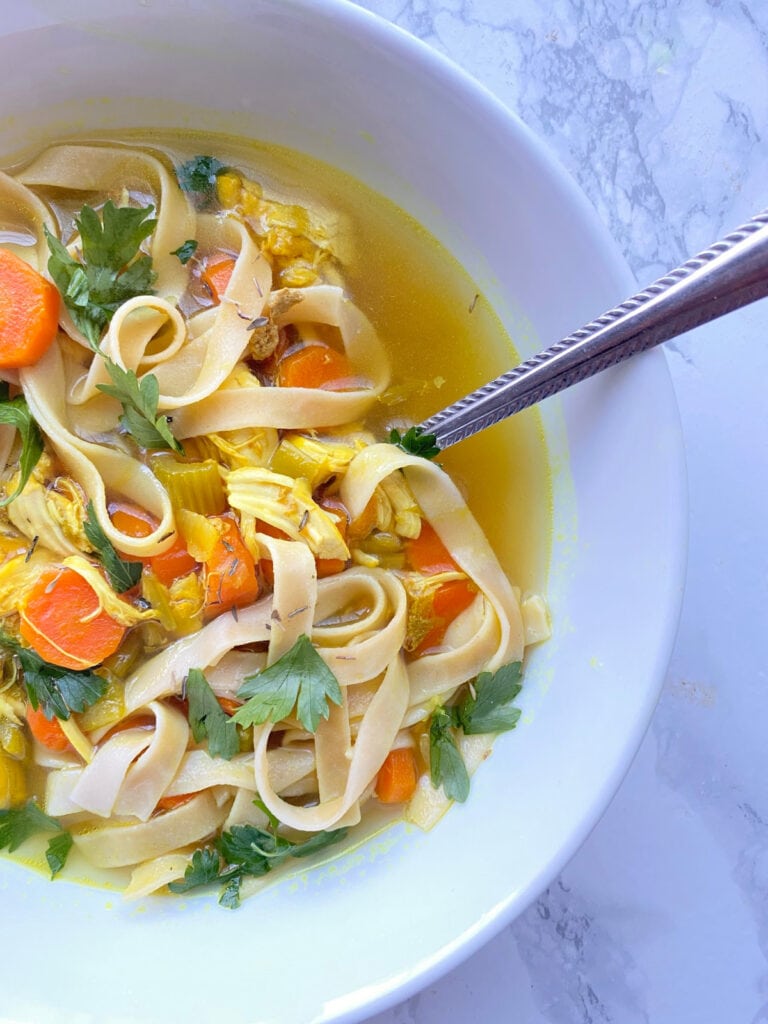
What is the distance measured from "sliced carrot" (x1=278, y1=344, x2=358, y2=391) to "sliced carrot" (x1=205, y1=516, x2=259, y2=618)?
0.65 m

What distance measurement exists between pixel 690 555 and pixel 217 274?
216cm

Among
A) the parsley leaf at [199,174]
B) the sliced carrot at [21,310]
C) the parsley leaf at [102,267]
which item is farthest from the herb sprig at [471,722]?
the parsley leaf at [199,174]

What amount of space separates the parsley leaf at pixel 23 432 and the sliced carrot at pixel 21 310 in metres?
0.17

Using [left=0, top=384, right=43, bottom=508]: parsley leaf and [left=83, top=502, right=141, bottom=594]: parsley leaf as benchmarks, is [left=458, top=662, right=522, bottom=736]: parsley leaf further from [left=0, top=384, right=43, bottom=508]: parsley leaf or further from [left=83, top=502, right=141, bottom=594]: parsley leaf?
[left=0, top=384, right=43, bottom=508]: parsley leaf

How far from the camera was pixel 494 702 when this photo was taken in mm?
3326

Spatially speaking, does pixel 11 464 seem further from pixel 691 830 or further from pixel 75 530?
pixel 691 830

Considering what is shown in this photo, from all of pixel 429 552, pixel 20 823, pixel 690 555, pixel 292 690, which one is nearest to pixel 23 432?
pixel 292 690

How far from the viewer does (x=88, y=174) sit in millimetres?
3402

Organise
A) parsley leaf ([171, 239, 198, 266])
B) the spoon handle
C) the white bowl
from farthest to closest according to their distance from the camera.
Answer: parsley leaf ([171, 239, 198, 266]) < the white bowl < the spoon handle

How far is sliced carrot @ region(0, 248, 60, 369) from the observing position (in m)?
3.11

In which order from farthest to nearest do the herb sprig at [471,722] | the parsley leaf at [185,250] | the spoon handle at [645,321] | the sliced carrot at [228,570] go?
1. the parsley leaf at [185,250]
2. the herb sprig at [471,722]
3. the sliced carrot at [228,570]
4. the spoon handle at [645,321]

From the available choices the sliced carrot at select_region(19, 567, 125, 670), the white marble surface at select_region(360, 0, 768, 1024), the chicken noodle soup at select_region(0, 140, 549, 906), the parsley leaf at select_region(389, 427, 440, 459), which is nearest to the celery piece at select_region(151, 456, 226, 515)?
the chicken noodle soup at select_region(0, 140, 549, 906)

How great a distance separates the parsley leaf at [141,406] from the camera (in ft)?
9.96

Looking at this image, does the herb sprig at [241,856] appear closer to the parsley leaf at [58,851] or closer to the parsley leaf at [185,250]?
the parsley leaf at [58,851]
